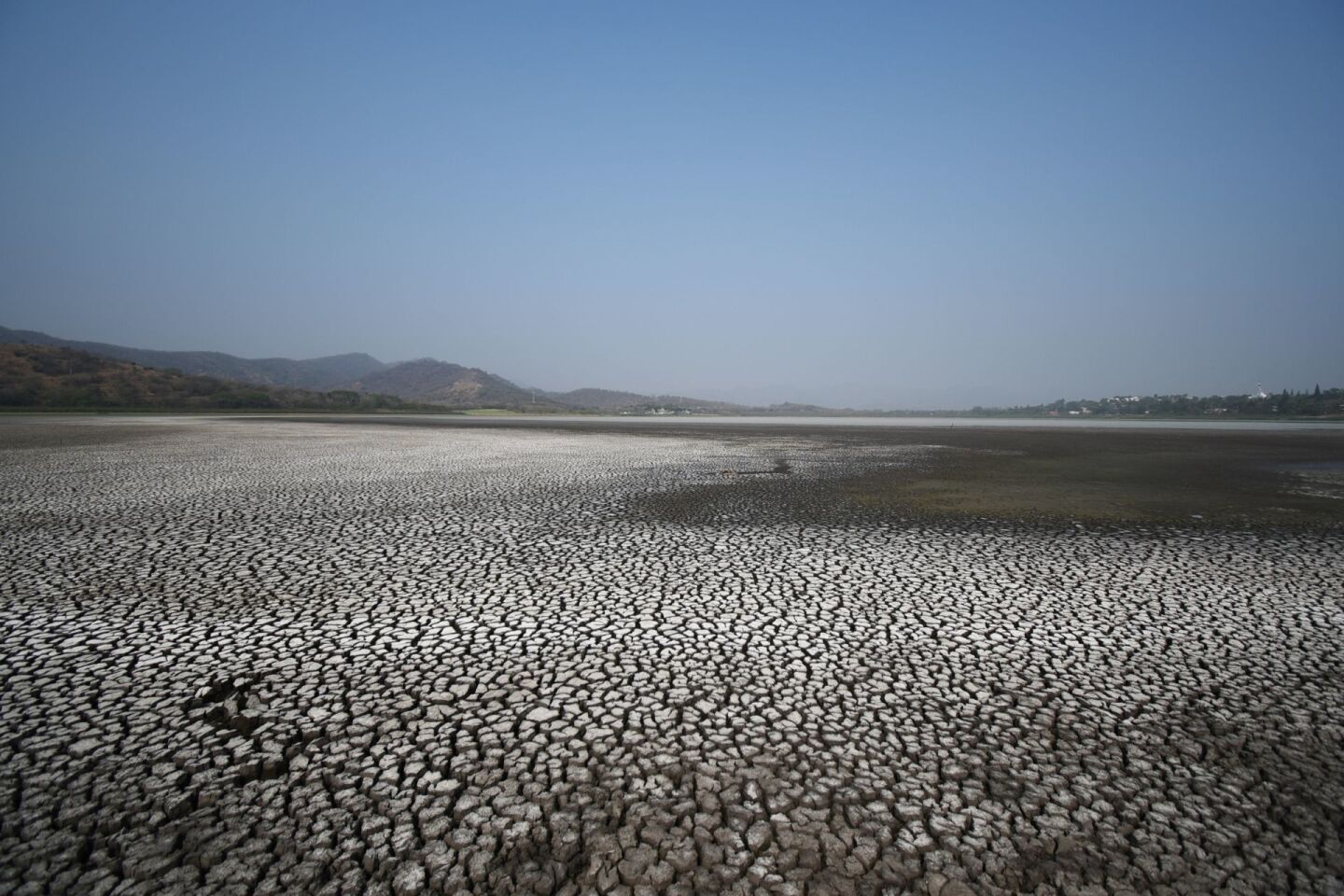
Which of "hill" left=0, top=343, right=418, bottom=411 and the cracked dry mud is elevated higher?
"hill" left=0, top=343, right=418, bottom=411

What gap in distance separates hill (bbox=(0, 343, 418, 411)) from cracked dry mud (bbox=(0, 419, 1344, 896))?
74.8m

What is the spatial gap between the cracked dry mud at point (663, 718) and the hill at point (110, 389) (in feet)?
246

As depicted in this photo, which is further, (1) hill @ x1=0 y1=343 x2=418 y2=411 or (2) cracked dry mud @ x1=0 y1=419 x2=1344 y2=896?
(1) hill @ x1=0 y1=343 x2=418 y2=411

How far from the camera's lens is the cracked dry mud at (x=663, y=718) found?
2.57 meters

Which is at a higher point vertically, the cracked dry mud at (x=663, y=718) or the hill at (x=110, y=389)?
the hill at (x=110, y=389)

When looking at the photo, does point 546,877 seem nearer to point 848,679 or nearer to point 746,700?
point 746,700

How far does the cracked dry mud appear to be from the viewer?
8.43 ft

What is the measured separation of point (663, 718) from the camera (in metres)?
3.71

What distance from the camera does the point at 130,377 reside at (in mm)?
72562

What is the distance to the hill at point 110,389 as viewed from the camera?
202ft

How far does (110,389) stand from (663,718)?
299ft

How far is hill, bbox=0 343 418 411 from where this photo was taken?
202 ft

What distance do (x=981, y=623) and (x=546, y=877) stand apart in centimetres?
449

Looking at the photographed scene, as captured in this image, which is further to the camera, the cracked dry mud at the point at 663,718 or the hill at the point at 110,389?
the hill at the point at 110,389
